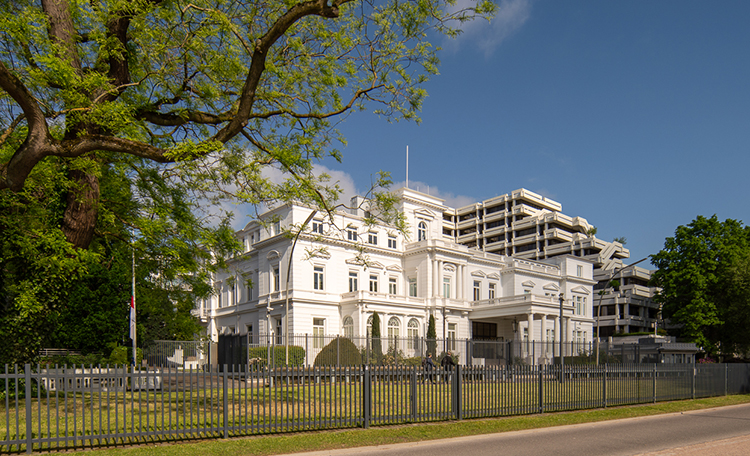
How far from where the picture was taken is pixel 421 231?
187 ft

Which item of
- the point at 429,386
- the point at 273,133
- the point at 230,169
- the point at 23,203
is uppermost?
the point at 273,133

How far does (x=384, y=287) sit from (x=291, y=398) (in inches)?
1391

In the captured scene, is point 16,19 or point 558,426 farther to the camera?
point 558,426

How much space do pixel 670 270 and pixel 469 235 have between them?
6319 centimetres

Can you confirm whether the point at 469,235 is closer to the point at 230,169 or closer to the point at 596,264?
the point at 596,264

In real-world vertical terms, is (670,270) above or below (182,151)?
below

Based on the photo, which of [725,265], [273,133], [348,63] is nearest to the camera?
[348,63]

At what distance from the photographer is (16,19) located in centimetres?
1198

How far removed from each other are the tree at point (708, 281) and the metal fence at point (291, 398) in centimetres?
2525

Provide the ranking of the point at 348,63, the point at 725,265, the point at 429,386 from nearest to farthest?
the point at 429,386
the point at 348,63
the point at 725,265

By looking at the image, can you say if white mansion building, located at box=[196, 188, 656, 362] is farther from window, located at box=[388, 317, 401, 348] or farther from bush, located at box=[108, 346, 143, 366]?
bush, located at box=[108, 346, 143, 366]

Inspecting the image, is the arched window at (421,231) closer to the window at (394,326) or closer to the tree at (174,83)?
the window at (394,326)

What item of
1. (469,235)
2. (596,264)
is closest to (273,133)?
(596,264)

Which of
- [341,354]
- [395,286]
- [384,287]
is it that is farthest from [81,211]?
[395,286]
